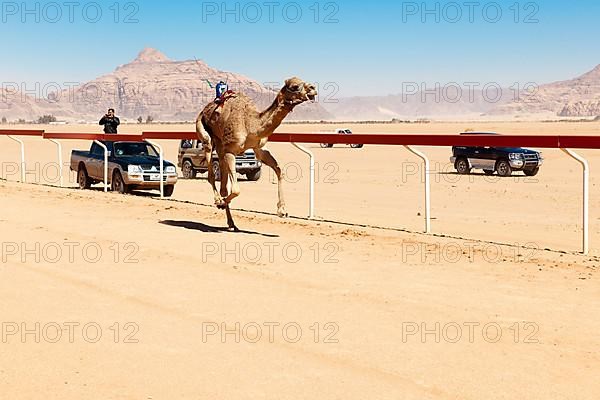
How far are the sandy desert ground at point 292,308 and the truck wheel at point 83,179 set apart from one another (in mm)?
7596

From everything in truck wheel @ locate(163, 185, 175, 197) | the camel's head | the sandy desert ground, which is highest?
the camel's head

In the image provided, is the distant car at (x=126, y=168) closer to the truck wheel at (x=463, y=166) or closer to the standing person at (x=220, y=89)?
the standing person at (x=220, y=89)

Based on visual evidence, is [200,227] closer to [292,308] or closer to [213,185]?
[213,185]

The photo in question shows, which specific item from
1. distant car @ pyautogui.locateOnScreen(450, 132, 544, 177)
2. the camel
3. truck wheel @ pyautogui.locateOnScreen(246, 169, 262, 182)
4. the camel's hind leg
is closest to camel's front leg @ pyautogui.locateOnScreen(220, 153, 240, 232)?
the camel

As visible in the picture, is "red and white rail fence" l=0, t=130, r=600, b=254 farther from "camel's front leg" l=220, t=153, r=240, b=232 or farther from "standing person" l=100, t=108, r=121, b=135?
"standing person" l=100, t=108, r=121, b=135

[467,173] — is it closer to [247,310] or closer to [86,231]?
[86,231]

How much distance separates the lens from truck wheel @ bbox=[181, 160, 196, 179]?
3158 cm

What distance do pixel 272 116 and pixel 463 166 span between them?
21842 millimetres

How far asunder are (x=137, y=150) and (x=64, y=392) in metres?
18.5

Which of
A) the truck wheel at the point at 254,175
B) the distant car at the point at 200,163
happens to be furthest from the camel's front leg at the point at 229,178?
the truck wheel at the point at 254,175

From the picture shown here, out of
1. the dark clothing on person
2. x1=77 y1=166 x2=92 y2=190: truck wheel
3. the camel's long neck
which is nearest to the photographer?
the camel's long neck

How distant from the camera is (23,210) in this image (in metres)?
16.7

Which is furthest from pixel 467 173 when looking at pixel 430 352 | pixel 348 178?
pixel 430 352

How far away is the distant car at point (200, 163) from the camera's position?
99.5 feet
